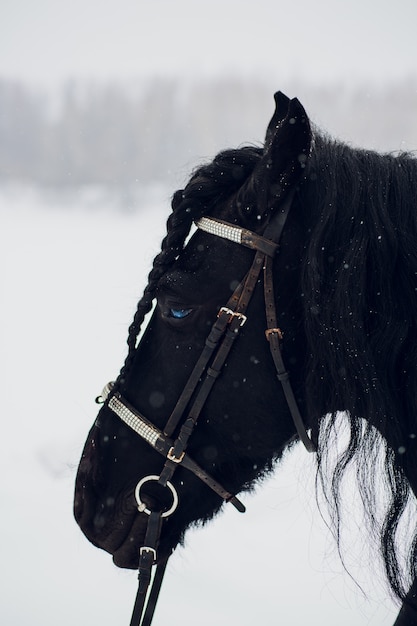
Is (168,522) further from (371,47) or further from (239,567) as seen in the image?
(371,47)

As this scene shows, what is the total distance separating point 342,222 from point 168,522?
1.06 metres

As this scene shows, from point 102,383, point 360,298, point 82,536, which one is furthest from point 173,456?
point 102,383

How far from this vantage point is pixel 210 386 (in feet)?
6.46

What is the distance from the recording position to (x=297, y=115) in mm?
1817

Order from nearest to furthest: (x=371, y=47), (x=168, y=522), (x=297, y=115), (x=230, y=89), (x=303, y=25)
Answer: (x=297, y=115), (x=168, y=522), (x=230, y=89), (x=371, y=47), (x=303, y=25)

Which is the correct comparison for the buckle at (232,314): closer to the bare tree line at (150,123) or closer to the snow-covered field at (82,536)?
the snow-covered field at (82,536)

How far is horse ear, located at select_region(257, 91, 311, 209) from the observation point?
72.0 inches

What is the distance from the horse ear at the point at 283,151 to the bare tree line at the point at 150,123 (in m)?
10.8

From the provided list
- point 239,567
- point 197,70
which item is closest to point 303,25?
point 197,70

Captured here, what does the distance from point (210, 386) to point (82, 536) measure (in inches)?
120

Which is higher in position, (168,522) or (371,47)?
(371,47)

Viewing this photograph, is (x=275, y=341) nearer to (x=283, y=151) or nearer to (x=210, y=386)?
(x=210, y=386)

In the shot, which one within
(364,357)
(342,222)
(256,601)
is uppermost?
(342,222)

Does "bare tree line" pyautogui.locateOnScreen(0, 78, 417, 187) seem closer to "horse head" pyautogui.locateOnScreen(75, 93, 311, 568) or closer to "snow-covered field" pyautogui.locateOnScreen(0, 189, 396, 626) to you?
"snow-covered field" pyautogui.locateOnScreen(0, 189, 396, 626)
